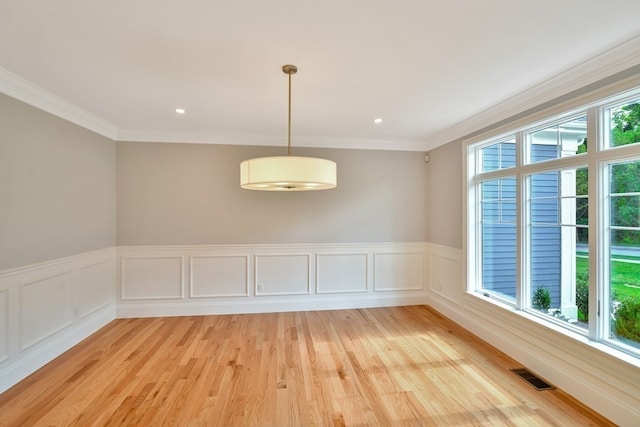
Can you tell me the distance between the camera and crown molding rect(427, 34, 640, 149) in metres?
1.87

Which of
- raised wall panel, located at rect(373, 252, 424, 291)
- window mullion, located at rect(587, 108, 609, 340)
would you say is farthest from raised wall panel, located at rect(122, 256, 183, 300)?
→ window mullion, located at rect(587, 108, 609, 340)

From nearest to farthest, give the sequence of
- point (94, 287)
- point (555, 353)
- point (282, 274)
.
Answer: point (555, 353), point (94, 287), point (282, 274)

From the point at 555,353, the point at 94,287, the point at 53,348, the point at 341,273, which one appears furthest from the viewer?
the point at 341,273

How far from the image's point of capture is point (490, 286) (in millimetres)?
3367

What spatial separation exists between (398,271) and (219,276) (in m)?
2.78

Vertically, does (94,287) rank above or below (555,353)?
above

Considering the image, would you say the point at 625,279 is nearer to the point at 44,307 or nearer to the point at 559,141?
the point at 559,141

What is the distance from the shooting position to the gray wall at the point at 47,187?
2355mm

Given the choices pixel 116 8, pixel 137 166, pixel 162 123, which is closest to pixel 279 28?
pixel 116 8

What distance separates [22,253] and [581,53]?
481cm

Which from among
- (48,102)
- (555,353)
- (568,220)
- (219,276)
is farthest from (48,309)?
(568,220)

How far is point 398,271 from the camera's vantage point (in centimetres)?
445

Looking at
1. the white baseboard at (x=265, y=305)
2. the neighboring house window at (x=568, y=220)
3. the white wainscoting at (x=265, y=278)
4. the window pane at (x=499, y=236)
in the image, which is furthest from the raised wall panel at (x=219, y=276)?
the window pane at (x=499, y=236)

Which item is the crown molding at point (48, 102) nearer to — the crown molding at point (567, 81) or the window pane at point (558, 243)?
the crown molding at point (567, 81)
